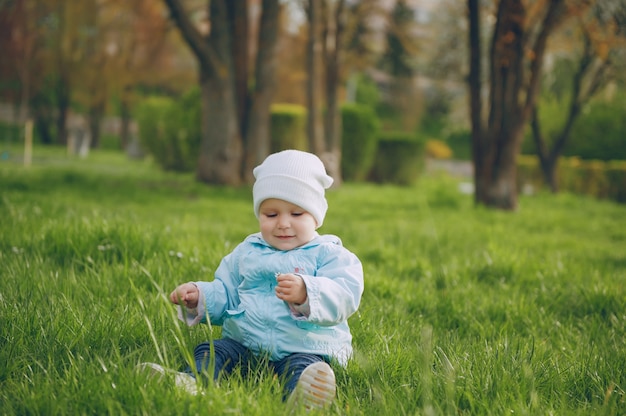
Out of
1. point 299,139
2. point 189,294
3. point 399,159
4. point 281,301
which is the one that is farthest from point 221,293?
point 399,159

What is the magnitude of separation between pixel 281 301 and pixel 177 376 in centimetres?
55

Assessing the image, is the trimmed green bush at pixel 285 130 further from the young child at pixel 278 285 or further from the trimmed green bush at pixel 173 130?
the young child at pixel 278 285

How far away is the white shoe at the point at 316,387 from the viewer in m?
2.04

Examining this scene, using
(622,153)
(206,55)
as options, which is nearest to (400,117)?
(622,153)

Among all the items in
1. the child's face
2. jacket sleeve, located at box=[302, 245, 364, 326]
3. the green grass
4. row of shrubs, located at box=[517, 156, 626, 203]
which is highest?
the child's face

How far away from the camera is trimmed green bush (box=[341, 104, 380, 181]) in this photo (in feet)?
56.6

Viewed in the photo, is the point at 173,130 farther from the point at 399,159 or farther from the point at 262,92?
the point at 399,159

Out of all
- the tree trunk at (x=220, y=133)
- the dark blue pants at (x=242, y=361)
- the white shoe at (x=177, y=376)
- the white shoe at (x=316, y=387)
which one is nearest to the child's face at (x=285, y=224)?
the dark blue pants at (x=242, y=361)

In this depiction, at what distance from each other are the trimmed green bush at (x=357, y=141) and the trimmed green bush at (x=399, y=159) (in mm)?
874

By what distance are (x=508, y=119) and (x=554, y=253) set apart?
15.2ft

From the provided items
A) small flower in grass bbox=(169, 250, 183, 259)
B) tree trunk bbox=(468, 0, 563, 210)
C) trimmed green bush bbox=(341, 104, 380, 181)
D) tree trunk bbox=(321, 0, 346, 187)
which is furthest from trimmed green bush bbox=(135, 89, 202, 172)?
small flower in grass bbox=(169, 250, 183, 259)

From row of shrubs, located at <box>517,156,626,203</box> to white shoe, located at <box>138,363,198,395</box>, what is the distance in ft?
59.1

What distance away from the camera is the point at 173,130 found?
54.2 feet

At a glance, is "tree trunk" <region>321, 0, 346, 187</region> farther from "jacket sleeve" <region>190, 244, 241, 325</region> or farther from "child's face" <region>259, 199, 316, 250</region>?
"child's face" <region>259, 199, 316, 250</region>
